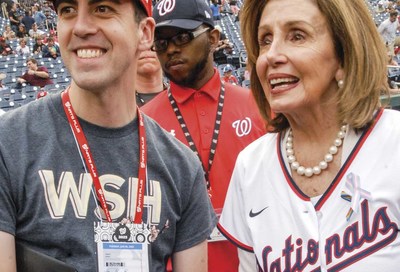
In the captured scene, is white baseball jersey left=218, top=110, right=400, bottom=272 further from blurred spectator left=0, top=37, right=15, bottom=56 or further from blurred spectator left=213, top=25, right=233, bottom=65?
blurred spectator left=0, top=37, right=15, bottom=56

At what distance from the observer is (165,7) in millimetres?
3131

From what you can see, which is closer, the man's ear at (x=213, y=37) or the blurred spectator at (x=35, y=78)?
the man's ear at (x=213, y=37)

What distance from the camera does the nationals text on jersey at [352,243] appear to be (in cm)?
174

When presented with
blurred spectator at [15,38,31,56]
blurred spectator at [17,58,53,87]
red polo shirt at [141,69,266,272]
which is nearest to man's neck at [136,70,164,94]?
red polo shirt at [141,69,266,272]

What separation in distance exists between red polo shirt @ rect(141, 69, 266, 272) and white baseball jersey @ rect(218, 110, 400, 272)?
2.33ft

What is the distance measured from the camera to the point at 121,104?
1.85m

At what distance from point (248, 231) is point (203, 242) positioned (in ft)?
0.61

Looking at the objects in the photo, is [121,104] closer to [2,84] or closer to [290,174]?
[290,174]

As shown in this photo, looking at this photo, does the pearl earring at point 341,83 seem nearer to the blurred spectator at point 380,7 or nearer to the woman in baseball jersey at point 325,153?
the woman in baseball jersey at point 325,153

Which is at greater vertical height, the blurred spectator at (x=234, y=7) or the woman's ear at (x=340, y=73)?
the blurred spectator at (x=234, y=7)

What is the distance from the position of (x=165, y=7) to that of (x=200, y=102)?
23.3 inches

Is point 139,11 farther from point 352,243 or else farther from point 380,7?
point 380,7

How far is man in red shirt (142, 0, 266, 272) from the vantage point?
2861 mm

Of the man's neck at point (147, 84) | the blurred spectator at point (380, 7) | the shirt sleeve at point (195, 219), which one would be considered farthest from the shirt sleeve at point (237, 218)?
the blurred spectator at point (380, 7)
